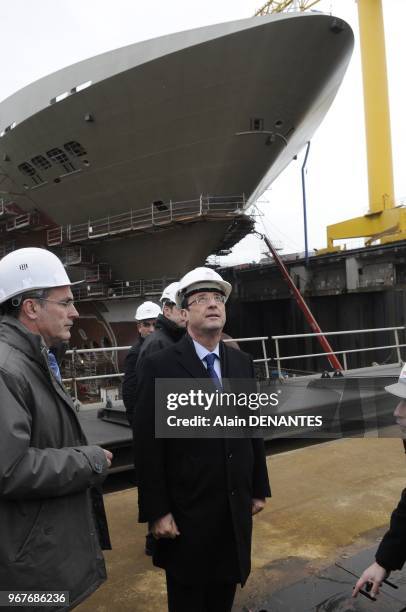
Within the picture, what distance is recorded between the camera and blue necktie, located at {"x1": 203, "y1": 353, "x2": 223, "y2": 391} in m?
1.91

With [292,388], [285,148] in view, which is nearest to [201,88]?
[285,148]

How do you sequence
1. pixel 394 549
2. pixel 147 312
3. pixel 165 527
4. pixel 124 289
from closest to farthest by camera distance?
pixel 394 549
pixel 165 527
pixel 147 312
pixel 124 289

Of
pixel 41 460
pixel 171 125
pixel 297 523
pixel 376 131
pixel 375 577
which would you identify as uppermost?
pixel 376 131

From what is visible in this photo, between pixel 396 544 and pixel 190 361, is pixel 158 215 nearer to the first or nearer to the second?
pixel 190 361

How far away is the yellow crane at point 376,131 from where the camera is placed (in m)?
18.9

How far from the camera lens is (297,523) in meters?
3.00

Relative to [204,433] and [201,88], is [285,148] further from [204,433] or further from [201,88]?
[204,433]

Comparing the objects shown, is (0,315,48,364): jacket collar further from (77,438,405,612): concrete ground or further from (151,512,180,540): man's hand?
(77,438,405,612): concrete ground

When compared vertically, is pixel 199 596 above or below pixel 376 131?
below

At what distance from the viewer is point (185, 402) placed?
1850 millimetres

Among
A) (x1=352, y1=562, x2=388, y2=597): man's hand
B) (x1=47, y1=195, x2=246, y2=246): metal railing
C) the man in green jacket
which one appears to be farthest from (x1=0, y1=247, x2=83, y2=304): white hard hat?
(x1=47, y1=195, x2=246, y2=246): metal railing

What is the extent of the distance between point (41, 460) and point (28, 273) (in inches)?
24.7

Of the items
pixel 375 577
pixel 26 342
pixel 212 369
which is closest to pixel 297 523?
pixel 375 577

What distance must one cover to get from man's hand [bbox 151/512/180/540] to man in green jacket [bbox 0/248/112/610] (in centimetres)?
23
